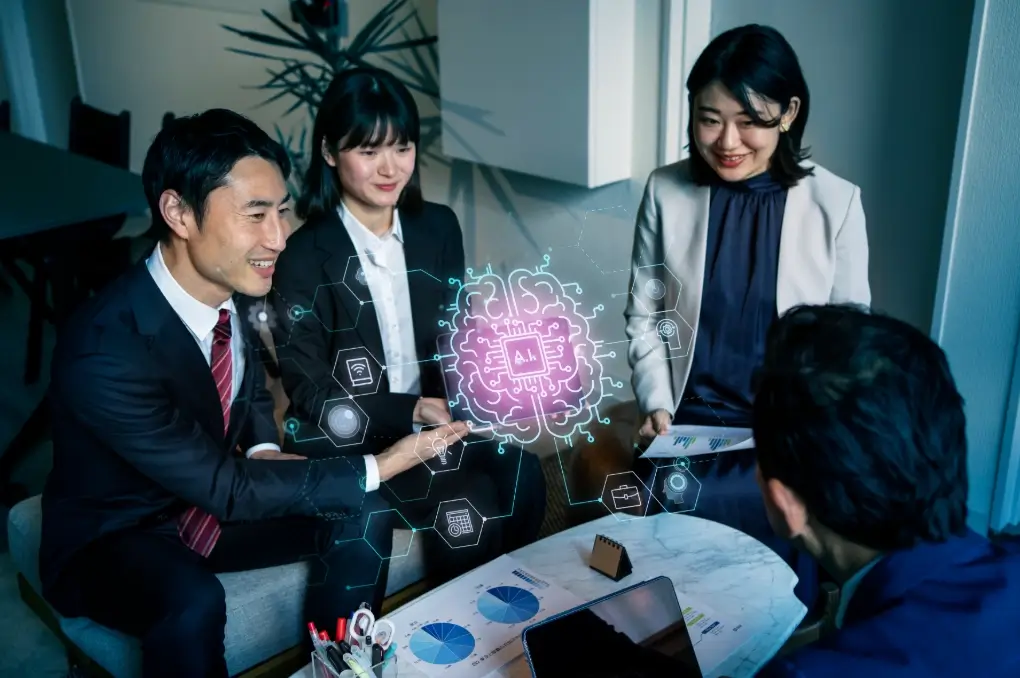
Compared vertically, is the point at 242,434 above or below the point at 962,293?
below

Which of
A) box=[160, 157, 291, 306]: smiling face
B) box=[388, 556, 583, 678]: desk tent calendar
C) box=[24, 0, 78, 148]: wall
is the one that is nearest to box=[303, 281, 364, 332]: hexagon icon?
box=[160, 157, 291, 306]: smiling face

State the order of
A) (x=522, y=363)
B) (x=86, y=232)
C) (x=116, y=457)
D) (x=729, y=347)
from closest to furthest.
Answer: (x=116, y=457)
(x=522, y=363)
(x=729, y=347)
(x=86, y=232)

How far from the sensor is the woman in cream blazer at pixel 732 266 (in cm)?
167

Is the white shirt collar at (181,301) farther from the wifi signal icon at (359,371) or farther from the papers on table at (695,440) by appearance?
the papers on table at (695,440)

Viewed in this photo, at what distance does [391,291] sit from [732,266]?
0.69 metres

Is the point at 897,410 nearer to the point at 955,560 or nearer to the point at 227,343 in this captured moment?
the point at 955,560

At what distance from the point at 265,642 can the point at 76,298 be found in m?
1.74

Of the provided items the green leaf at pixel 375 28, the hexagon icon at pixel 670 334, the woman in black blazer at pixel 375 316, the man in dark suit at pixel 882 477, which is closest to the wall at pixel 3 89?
the green leaf at pixel 375 28

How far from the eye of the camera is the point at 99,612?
1519 mm

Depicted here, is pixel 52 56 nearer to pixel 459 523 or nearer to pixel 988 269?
pixel 459 523

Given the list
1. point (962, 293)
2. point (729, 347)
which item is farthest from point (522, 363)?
point (962, 293)

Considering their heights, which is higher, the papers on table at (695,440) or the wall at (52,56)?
the wall at (52,56)

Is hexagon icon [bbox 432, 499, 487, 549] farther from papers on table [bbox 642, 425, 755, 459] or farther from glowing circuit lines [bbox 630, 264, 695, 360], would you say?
glowing circuit lines [bbox 630, 264, 695, 360]

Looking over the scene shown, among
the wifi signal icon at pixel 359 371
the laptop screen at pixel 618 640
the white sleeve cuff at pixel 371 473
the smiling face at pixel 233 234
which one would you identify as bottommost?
the laptop screen at pixel 618 640
